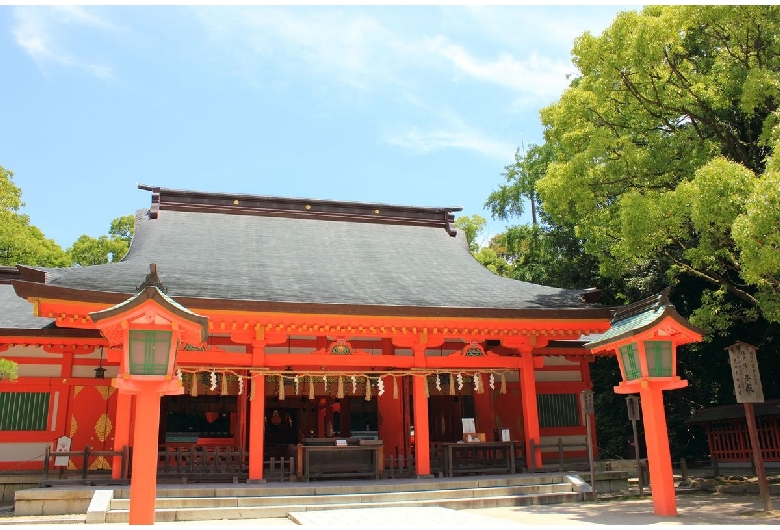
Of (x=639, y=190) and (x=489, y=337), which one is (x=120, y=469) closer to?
(x=489, y=337)

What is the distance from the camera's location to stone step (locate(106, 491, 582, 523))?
10000 millimetres

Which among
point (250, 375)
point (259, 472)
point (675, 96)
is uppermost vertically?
point (675, 96)

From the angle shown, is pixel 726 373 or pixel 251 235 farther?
pixel 726 373

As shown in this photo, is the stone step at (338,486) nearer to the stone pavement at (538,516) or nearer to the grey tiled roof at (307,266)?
the stone pavement at (538,516)

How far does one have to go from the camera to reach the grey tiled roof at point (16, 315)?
13.4 metres

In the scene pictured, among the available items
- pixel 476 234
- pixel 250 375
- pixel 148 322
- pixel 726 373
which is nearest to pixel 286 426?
pixel 250 375

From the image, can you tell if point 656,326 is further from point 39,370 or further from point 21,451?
point 21,451

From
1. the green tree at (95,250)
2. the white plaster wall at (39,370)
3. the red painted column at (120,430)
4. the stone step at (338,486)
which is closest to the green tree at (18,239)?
the green tree at (95,250)

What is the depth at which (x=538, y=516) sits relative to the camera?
10.4 metres

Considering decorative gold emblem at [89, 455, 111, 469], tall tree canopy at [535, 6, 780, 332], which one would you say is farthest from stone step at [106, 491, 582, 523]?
tall tree canopy at [535, 6, 780, 332]

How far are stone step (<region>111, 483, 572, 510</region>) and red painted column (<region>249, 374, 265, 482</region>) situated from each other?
1287 mm

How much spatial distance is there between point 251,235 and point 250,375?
5.36 meters

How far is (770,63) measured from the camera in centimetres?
1284

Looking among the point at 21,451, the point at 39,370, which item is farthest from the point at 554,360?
the point at 21,451
